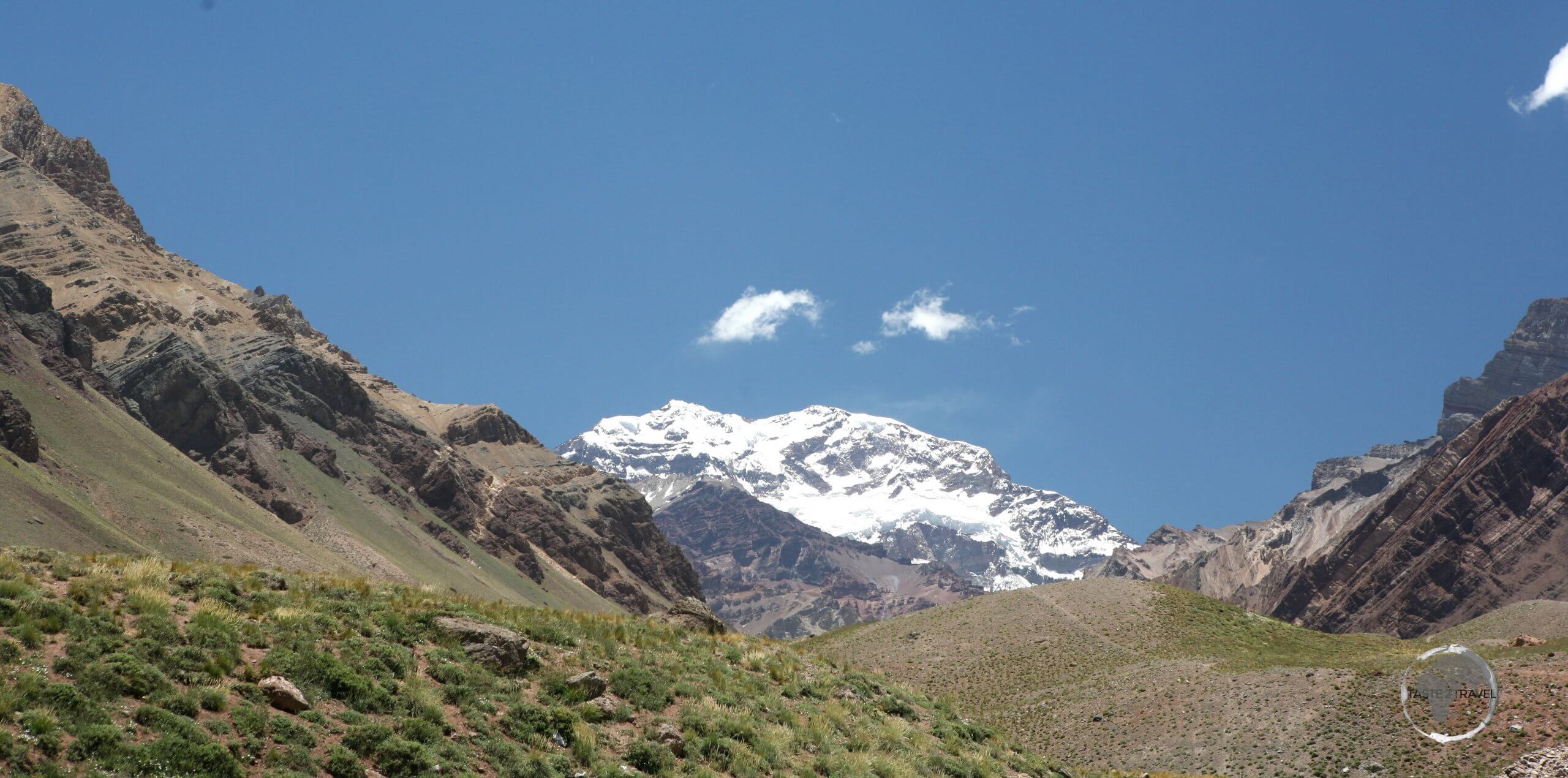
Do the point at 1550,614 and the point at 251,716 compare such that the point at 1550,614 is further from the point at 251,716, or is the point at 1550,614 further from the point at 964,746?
the point at 251,716

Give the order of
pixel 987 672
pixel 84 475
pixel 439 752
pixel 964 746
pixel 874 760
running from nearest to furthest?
pixel 439 752
pixel 874 760
pixel 964 746
pixel 987 672
pixel 84 475

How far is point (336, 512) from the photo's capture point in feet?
606

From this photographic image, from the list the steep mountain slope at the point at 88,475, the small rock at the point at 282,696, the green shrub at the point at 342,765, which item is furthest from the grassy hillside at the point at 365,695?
the steep mountain slope at the point at 88,475

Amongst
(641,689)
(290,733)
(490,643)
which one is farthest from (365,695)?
(641,689)

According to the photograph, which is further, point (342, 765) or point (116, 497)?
point (116, 497)

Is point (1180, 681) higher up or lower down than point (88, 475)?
higher up

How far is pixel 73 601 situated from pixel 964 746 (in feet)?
75.3

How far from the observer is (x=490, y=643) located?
26.2 metres

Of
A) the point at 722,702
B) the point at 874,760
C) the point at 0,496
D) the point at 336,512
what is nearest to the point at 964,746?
the point at 874,760

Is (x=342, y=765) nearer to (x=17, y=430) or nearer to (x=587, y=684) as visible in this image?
(x=587, y=684)

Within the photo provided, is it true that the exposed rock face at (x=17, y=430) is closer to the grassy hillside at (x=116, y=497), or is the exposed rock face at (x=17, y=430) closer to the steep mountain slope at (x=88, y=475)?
the steep mountain slope at (x=88, y=475)

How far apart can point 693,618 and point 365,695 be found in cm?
1800

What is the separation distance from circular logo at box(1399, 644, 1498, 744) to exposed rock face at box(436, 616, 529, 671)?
37.1 m

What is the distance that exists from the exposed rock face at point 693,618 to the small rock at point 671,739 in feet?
39.5
